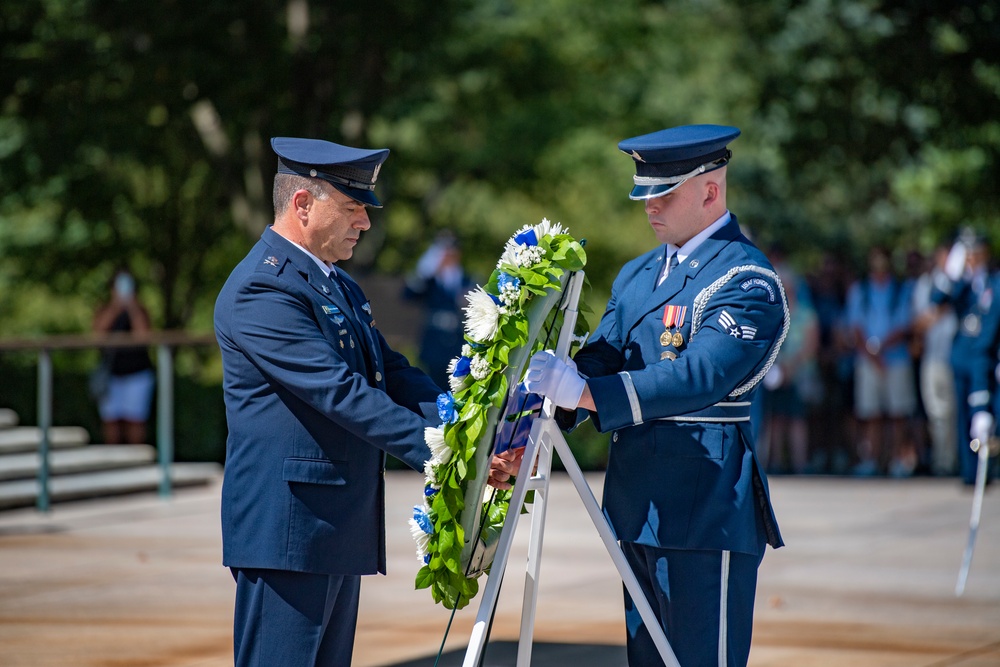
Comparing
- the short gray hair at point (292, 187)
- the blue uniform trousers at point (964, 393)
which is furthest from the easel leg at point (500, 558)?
the blue uniform trousers at point (964, 393)

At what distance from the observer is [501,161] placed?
20750 millimetres

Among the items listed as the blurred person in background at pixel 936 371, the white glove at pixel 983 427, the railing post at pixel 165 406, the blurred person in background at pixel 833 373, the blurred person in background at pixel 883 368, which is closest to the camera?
the white glove at pixel 983 427

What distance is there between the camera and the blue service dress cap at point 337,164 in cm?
419

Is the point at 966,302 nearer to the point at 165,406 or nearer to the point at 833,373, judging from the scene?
the point at 833,373

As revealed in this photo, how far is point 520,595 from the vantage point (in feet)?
26.6

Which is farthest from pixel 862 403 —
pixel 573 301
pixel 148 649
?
pixel 573 301

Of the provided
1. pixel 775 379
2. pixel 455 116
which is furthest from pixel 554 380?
pixel 455 116

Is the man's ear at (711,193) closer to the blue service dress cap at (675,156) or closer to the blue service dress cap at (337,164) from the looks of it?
the blue service dress cap at (675,156)

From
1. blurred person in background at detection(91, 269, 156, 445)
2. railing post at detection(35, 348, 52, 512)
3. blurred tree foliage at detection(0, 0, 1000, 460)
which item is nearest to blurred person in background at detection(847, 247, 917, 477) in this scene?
blurred tree foliage at detection(0, 0, 1000, 460)

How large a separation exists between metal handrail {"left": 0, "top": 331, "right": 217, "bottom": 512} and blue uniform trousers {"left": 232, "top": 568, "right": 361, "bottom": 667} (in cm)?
715

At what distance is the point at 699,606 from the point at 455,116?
58.1ft

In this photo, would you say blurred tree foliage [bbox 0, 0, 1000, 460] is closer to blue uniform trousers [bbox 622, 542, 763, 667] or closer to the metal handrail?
the metal handrail

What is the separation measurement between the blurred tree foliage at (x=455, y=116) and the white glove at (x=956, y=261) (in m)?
2.68

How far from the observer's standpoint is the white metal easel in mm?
3932
